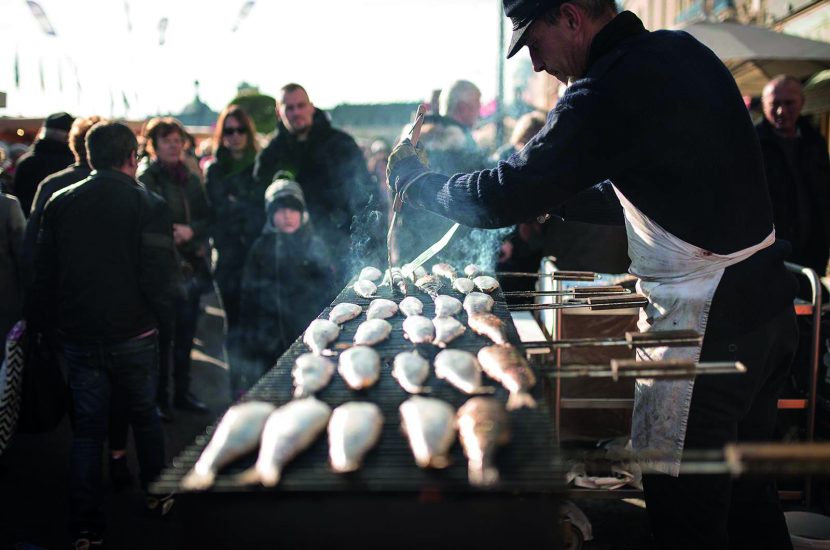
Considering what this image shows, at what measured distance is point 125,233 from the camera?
4137 mm

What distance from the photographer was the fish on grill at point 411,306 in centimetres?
324

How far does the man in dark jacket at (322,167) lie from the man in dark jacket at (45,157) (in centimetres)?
168

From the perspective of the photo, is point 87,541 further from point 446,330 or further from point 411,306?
point 446,330

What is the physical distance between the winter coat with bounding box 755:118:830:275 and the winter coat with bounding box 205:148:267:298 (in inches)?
187

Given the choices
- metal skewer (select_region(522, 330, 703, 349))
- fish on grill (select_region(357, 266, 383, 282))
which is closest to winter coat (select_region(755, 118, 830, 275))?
fish on grill (select_region(357, 266, 383, 282))

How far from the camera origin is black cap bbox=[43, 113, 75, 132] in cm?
580

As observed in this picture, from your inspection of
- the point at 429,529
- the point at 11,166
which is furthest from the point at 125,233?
the point at 11,166

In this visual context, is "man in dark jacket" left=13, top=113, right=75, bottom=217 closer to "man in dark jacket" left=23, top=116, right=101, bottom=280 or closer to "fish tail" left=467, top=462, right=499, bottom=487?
"man in dark jacket" left=23, top=116, right=101, bottom=280

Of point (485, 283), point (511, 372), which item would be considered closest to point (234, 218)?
point (485, 283)

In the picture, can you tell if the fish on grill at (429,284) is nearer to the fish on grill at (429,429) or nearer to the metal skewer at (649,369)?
the metal skewer at (649,369)

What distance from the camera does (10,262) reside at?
4.92 meters

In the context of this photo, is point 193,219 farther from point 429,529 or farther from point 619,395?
point 429,529

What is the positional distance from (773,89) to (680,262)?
178 inches

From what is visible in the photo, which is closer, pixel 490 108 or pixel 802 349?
pixel 802 349
